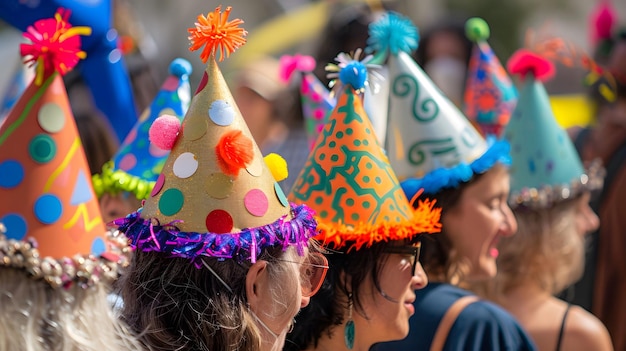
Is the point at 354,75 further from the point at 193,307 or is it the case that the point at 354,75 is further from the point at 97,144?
the point at 97,144

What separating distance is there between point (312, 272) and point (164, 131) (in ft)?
1.72

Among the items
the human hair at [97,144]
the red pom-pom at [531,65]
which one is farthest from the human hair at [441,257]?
the human hair at [97,144]

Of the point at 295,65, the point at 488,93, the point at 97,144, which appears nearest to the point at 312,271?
the point at 295,65

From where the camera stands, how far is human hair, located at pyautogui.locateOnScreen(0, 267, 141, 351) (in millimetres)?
1909

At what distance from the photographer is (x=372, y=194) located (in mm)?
2766

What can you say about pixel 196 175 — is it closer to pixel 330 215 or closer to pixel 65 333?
pixel 65 333

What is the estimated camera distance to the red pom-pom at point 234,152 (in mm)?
2172

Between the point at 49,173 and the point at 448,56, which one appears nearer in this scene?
the point at 49,173

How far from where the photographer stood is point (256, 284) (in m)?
2.19

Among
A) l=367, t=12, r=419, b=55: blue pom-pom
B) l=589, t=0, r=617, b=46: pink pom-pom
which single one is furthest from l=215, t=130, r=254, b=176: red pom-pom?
l=589, t=0, r=617, b=46: pink pom-pom

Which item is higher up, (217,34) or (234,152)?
(217,34)

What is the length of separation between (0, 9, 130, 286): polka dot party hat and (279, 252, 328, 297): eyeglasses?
18.5 inches

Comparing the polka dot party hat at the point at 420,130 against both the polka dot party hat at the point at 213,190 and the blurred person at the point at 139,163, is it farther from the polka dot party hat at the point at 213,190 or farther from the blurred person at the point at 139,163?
the polka dot party hat at the point at 213,190

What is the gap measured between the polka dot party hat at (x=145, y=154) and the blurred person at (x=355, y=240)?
2.36 ft
